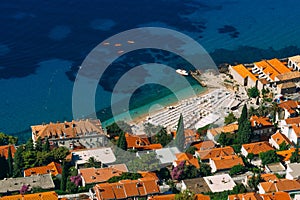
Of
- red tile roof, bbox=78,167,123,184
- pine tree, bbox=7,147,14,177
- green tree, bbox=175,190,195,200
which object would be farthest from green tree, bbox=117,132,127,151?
green tree, bbox=175,190,195,200

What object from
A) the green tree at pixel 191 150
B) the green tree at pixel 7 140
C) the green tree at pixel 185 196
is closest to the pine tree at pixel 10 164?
the green tree at pixel 7 140

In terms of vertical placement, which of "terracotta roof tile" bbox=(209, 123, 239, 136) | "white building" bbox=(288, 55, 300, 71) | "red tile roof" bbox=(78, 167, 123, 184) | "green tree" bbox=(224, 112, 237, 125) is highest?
"white building" bbox=(288, 55, 300, 71)

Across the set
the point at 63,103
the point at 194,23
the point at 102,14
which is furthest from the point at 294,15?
the point at 63,103

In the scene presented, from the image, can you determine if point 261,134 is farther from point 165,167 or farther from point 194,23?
point 194,23

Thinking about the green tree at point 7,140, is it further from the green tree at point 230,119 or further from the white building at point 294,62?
the white building at point 294,62

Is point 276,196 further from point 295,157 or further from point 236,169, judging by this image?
point 295,157

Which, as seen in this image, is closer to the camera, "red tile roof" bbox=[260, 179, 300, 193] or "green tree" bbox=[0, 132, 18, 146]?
"red tile roof" bbox=[260, 179, 300, 193]

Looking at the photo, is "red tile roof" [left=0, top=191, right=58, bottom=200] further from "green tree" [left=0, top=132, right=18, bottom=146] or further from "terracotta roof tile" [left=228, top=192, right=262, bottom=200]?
"terracotta roof tile" [left=228, top=192, right=262, bottom=200]

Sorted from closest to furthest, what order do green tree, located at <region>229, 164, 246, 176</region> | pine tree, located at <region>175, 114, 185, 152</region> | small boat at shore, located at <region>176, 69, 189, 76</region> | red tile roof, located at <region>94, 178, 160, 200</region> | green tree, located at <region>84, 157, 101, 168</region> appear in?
red tile roof, located at <region>94, 178, 160, 200</region>
green tree, located at <region>229, 164, 246, 176</region>
green tree, located at <region>84, 157, 101, 168</region>
pine tree, located at <region>175, 114, 185, 152</region>
small boat at shore, located at <region>176, 69, 189, 76</region>

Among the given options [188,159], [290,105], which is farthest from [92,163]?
[290,105]
